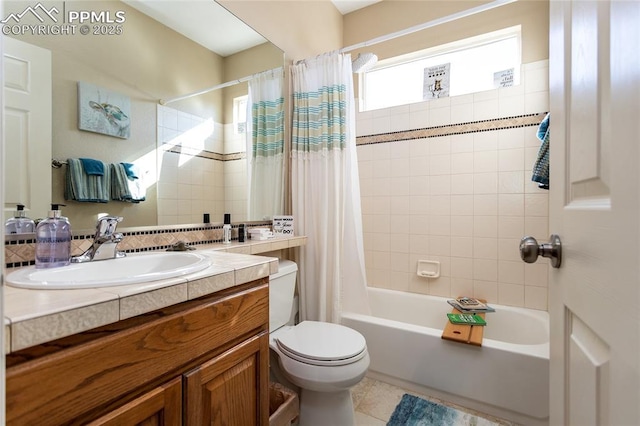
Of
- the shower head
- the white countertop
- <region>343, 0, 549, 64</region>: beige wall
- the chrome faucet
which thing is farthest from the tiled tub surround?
<region>343, 0, 549, 64</region>: beige wall

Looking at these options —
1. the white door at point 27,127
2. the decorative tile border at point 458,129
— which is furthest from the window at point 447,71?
the white door at point 27,127

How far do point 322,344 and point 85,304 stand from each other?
1069 millimetres

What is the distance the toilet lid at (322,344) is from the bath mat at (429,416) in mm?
515

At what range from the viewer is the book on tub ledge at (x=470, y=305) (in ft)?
6.78

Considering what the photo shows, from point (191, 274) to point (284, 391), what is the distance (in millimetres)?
970

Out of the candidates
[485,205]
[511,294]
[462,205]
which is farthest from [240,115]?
[511,294]

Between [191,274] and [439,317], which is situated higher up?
[191,274]

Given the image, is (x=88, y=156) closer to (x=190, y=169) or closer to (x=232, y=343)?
(x=190, y=169)

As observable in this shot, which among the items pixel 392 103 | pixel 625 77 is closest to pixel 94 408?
pixel 625 77

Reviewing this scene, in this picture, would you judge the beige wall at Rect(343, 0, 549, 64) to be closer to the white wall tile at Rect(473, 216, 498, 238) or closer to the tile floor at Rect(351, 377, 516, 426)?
the white wall tile at Rect(473, 216, 498, 238)

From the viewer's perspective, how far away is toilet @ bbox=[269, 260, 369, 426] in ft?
4.27

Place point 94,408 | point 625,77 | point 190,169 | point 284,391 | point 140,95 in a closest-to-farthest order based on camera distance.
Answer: point 625,77 < point 94,408 < point 140,95 < point 284,391 < point 190,169

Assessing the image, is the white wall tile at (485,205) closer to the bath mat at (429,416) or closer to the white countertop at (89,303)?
the bath mat at (429,416)

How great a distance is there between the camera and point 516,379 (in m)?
1.53
